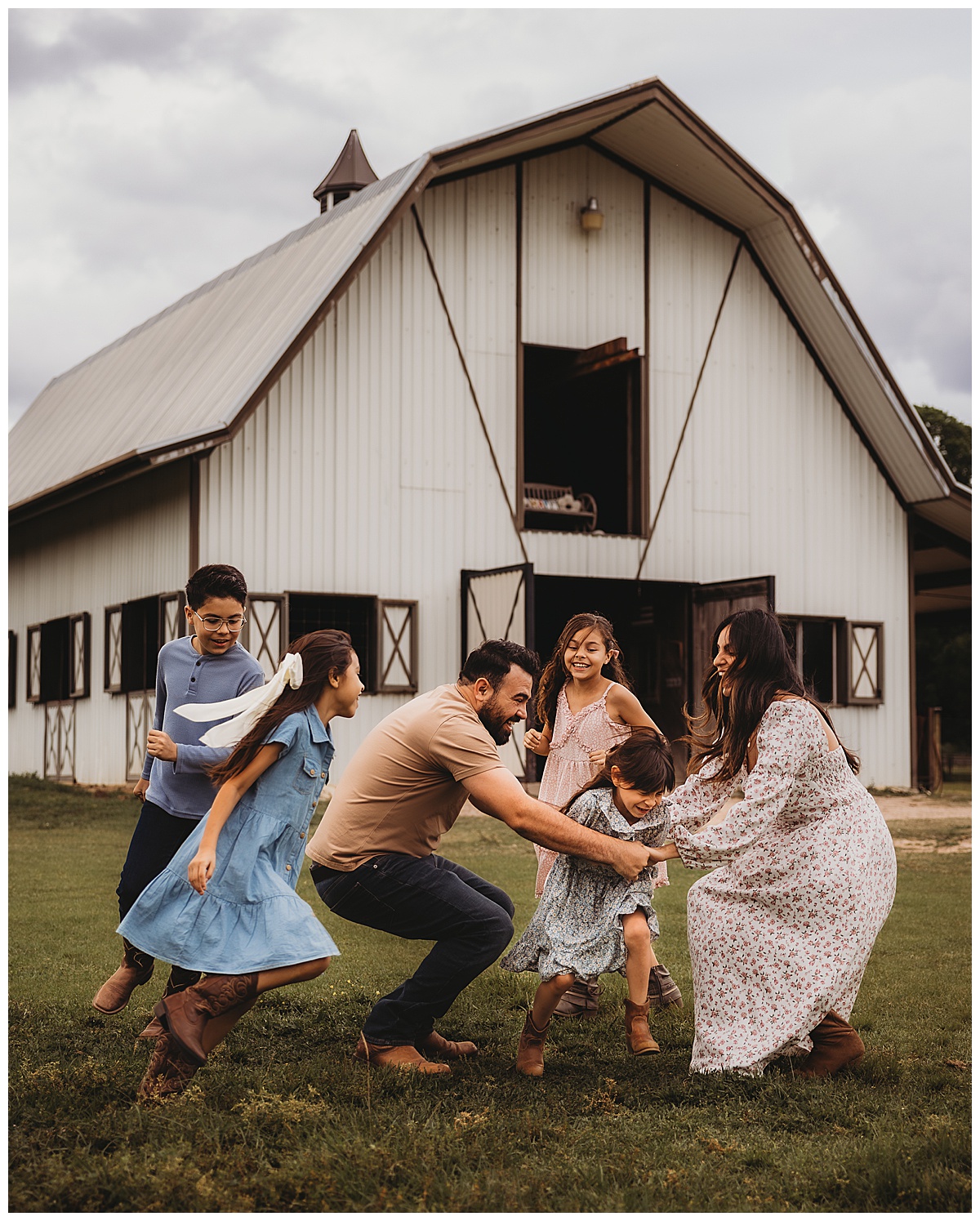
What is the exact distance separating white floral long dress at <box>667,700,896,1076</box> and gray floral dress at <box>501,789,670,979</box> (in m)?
0.22

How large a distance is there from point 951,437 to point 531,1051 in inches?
1257

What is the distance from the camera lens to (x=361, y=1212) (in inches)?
141

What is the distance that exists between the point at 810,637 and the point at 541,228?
6.28 metres

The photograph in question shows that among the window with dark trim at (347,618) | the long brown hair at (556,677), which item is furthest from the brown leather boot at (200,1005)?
the window with dark trim at (347,618)

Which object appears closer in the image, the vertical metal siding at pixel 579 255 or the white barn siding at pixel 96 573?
the white barn siding at pixel 96 573

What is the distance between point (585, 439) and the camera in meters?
20.8

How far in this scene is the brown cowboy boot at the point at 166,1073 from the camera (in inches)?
174

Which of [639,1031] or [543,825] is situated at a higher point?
[543,825]

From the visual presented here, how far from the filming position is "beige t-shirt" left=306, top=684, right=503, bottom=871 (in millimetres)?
5059

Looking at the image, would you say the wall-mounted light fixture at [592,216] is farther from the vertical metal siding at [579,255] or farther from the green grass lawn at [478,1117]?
the green grass lawn at [478,1117]

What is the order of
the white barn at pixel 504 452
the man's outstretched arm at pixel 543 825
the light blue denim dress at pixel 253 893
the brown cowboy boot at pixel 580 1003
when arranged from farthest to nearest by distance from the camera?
the white barn at pixel 504 452, the brown cowboy boot at pixel 580 1003, the man's outstretched arm at pixel 543 825, the light blue denim dress at pixel 253 893

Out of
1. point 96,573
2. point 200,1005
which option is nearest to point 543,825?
point 200,1005

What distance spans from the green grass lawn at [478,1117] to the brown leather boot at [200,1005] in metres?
0.20

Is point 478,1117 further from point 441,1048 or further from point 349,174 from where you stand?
point 349,174
